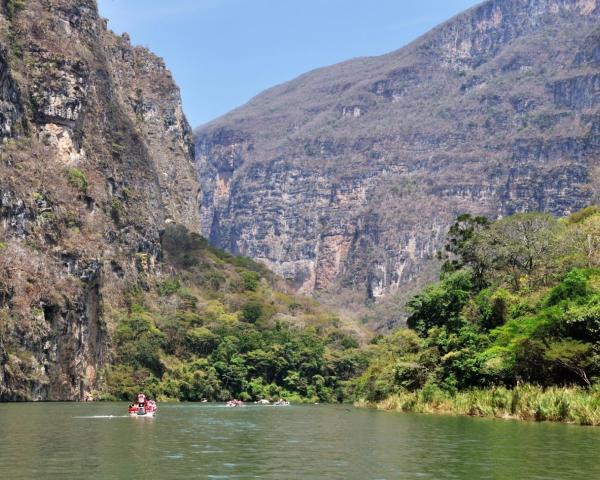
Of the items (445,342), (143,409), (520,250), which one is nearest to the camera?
(143,409)

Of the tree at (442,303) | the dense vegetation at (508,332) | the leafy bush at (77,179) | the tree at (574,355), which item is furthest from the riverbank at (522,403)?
the leafy bush at (77,179)

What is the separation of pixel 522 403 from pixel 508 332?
13.9 metres

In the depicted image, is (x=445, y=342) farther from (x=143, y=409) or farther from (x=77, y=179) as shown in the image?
(x=77, y=179)

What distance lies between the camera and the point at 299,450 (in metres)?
44.4

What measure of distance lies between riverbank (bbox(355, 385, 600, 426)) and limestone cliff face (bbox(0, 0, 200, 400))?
51.7 m

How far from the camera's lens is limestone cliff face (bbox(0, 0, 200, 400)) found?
115125 mm

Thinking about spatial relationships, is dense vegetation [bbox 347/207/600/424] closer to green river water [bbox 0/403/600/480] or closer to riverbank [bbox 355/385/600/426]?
riverbank [bbox 355/385/600/426]

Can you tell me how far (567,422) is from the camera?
58188mm

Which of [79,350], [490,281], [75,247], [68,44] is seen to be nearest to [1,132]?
[75,247]

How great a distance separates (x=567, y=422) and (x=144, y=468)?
3152 centimetres

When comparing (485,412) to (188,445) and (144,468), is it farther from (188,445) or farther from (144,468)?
(144,468)

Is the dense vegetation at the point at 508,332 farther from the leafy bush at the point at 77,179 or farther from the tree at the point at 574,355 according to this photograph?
the leafy bush at the point at 77,179

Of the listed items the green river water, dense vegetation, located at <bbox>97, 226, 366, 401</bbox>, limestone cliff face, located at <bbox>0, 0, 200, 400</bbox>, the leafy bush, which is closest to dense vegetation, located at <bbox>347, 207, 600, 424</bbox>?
the green river water

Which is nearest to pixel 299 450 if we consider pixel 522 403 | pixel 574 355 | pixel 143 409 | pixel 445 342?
pixel 522 403
